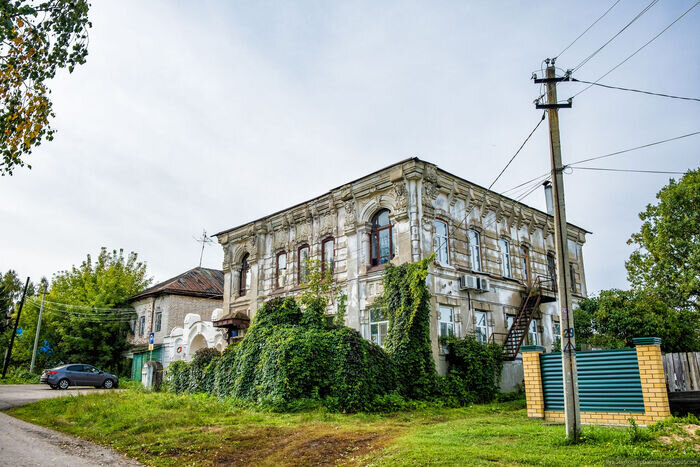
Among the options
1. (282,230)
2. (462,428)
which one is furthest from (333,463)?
(282,230)

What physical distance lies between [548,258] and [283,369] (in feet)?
56.6

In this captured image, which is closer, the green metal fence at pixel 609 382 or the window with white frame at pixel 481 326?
the green metal fence at pixel 609 382

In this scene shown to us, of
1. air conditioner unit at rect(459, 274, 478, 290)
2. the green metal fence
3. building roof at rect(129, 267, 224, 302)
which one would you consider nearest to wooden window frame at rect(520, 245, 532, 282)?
air conditioner unit at rect(459, 274, 478, 290)

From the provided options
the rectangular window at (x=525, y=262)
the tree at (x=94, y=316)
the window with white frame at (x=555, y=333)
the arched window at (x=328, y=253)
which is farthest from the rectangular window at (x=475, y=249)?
the tree at (x=94, y=316)

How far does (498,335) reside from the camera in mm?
22125

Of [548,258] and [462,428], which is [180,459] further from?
[548,258]

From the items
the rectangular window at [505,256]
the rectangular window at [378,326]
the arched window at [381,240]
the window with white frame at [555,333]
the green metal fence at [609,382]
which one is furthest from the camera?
the window with white frame at [555,333]

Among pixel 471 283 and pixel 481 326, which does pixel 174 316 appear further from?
pixel 471 283

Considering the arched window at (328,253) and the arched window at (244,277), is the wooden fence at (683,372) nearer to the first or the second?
the arched window at (328,253)

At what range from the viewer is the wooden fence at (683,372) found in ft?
38.7

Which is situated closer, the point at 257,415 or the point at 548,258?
the point at 257,415

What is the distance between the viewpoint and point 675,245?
27516 mm

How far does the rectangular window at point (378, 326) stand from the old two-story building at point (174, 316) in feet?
43.9

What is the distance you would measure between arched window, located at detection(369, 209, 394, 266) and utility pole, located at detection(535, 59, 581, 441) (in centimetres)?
1178
